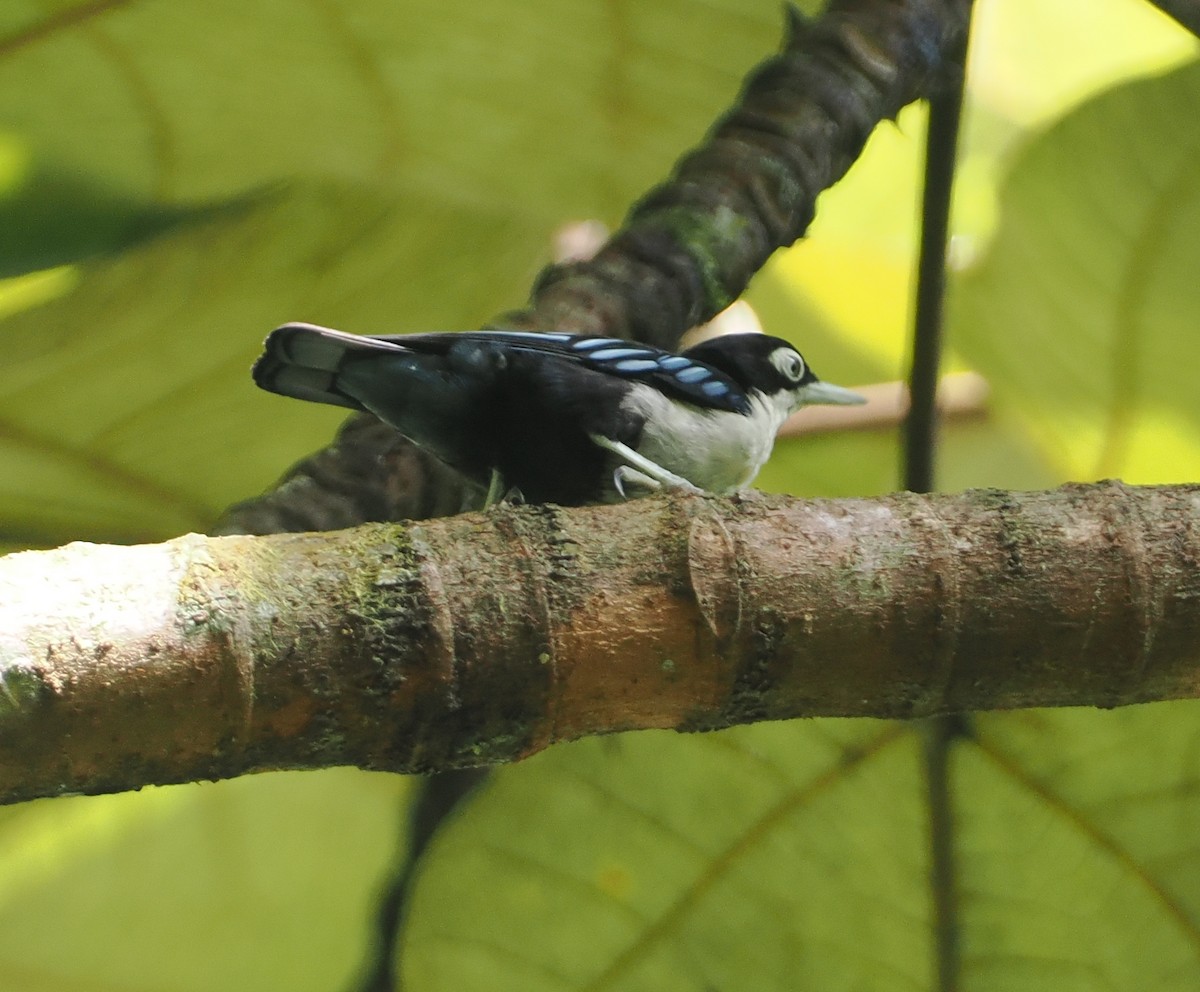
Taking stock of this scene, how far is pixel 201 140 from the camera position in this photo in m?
2.08

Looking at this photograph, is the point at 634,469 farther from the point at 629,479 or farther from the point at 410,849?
the point at 410,849

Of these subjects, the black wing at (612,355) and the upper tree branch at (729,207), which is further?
the upper tree branch at (729,207)

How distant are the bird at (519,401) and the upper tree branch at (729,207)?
87 millimetres

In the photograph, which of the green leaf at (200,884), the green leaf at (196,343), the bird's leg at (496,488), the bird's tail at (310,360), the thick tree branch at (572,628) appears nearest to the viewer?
the thick tree branch at (572,628)

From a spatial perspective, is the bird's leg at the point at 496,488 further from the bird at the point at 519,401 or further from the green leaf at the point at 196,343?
the green leaf at the point at 196,343

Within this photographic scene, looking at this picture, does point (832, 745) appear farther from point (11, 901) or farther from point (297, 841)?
point (11, 901)

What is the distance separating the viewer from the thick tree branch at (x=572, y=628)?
0.93 m

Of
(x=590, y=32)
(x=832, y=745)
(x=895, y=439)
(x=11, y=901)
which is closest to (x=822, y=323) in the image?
(x=895, y=439)

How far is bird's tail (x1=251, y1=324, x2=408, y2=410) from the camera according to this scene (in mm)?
1590

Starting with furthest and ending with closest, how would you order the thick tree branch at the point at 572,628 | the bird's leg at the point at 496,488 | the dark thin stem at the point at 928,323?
the dark thin stem at the point at 928,323, the bird's leg at the point at 496,488, the thick tree branch at the point at 572,628

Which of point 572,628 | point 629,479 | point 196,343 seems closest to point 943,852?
point 629,479

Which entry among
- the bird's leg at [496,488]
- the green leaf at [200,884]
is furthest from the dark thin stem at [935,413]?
the green leaf at [200,884]

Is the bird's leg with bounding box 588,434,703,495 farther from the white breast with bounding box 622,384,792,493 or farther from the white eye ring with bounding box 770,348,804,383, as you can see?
the white eye ring with bounding box 770,348,804,383

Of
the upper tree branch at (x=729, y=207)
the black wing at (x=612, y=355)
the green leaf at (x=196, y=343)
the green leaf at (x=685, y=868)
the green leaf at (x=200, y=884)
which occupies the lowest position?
the green leaf at (x=200, y=884)
